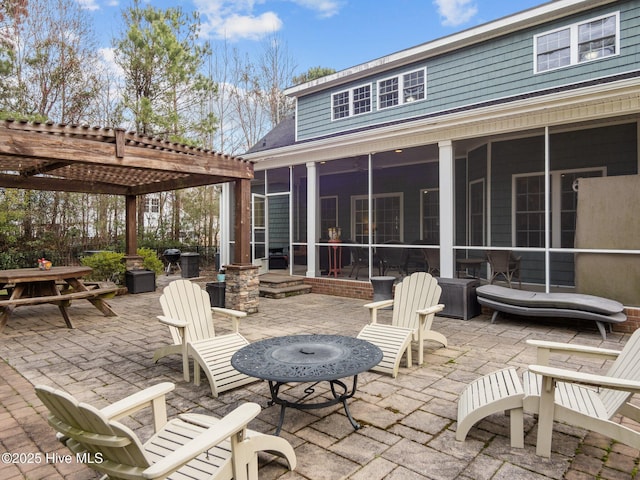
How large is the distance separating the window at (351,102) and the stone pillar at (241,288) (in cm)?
579

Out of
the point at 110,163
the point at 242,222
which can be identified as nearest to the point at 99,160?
the point at 110,163

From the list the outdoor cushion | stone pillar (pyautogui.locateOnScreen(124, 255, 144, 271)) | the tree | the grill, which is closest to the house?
the outdoor cushion

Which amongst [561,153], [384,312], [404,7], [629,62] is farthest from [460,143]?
[404,7]

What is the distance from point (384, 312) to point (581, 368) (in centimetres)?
328

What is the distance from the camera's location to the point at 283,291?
27.3ft

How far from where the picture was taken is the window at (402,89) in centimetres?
952

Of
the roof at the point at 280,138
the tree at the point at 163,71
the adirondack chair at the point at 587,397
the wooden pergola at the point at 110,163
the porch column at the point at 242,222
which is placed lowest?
the adirondack chair at the point at 587,397

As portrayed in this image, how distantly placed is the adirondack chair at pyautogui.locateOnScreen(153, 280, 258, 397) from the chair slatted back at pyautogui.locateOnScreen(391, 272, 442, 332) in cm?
182

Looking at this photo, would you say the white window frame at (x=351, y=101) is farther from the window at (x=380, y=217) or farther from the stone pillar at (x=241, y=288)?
the stone pillar at (x=241, y=288)

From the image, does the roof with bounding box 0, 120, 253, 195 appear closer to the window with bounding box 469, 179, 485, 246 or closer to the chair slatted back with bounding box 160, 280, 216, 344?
the chair slatted back with bounding box 160, 280, 216, 344

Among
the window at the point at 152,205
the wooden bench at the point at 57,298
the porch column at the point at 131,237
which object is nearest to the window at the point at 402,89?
the porch column at the point at 131,237

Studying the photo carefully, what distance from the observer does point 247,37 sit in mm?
19156

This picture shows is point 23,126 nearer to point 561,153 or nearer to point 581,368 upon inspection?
point 581,368

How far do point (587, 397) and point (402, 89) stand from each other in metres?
8.66
